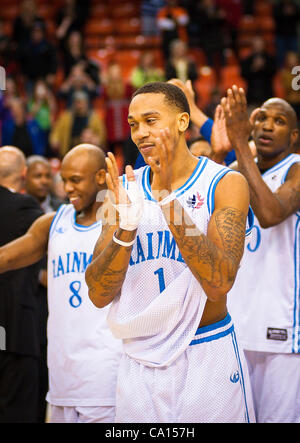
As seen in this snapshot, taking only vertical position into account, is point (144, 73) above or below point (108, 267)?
above

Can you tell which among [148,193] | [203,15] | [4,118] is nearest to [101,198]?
[148,193]

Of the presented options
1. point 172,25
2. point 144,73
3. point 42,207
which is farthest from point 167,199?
point 172,25

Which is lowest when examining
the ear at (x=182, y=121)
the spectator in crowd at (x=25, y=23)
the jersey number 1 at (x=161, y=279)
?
the jersey number 1 at (x=161, y=279)

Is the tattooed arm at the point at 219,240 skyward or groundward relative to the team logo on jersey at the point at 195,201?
groundward

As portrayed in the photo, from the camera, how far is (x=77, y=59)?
12.4 metres

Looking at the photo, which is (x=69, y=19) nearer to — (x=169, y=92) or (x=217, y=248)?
(x=169, y=92)

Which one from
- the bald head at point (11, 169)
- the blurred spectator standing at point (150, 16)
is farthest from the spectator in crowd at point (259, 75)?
the bald head at point (11, 169)

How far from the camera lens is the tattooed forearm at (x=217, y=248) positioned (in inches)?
98.6

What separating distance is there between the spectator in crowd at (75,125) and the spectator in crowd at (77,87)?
0.48m

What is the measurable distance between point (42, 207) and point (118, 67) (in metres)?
6.01

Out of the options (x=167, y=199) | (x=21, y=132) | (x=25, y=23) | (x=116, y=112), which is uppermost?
(x=25, y=23)

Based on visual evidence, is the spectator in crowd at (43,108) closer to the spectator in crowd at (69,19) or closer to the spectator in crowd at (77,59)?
the spectator in crowd at (77,59)

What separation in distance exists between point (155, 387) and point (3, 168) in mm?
2497
